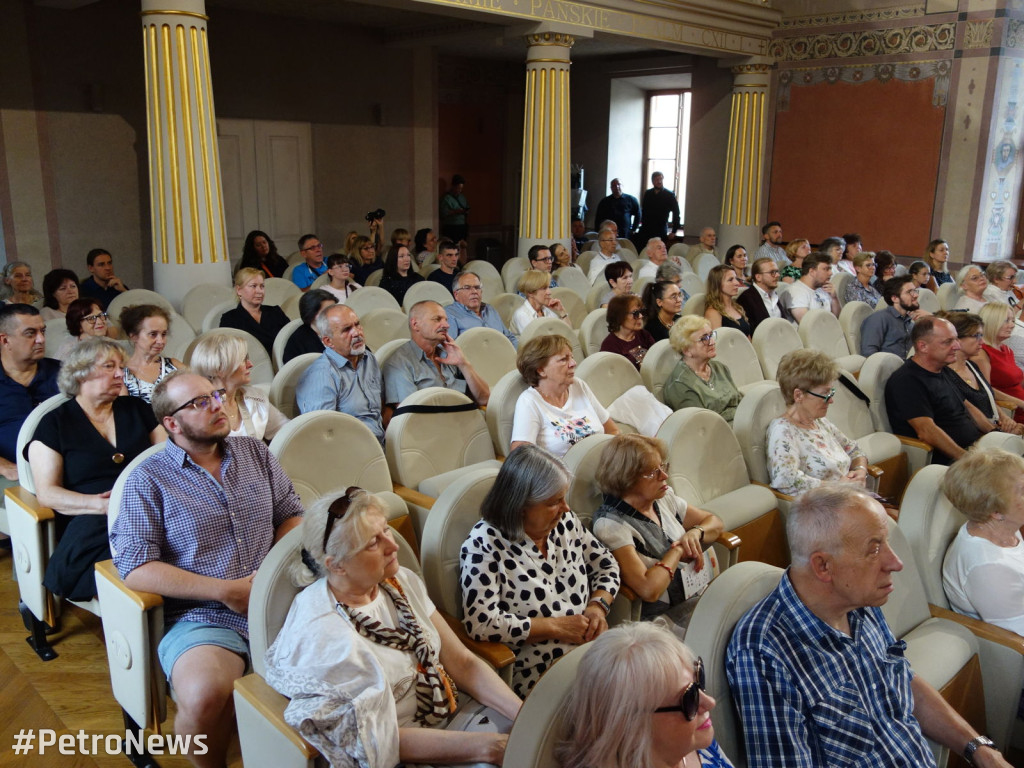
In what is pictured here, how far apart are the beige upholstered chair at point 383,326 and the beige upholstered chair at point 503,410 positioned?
152 centimetres

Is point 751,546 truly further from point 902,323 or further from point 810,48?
point 810,48

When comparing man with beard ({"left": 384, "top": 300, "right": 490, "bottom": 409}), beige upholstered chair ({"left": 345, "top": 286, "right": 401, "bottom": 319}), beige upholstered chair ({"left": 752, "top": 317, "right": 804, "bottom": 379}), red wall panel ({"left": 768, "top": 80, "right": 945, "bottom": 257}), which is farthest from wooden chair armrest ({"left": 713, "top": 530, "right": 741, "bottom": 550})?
red wall panel ({"left": 768, "top": 80, "right": 945, "bottom": 257})

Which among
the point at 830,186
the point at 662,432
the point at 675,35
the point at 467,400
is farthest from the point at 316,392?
the point at 830,186

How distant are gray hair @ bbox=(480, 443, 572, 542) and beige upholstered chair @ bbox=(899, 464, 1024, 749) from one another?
1.06m

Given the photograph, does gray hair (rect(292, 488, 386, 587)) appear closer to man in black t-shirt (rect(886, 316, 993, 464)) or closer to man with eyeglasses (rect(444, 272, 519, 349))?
man in black t-shirt (rect(886, 316, 993, 464))

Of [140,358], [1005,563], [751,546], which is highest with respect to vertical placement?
[140,358]

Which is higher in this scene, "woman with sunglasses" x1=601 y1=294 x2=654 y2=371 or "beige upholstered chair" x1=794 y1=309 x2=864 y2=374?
"woman with sunglasses" x1=601 y1=294 x2=654 y2=371

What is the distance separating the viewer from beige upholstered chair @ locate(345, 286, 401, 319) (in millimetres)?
5537

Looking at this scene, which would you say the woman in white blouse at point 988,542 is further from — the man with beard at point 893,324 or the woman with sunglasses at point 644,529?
the man with beard at point 893,324

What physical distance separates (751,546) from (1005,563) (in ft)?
2.61

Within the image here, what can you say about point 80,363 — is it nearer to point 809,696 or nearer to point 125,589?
point 125,589

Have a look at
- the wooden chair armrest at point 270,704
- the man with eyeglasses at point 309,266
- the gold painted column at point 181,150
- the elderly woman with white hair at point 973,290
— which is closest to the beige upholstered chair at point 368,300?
the gold painted column at point 181,150

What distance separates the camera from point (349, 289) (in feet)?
19.9

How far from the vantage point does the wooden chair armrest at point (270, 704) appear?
1.61 metres
